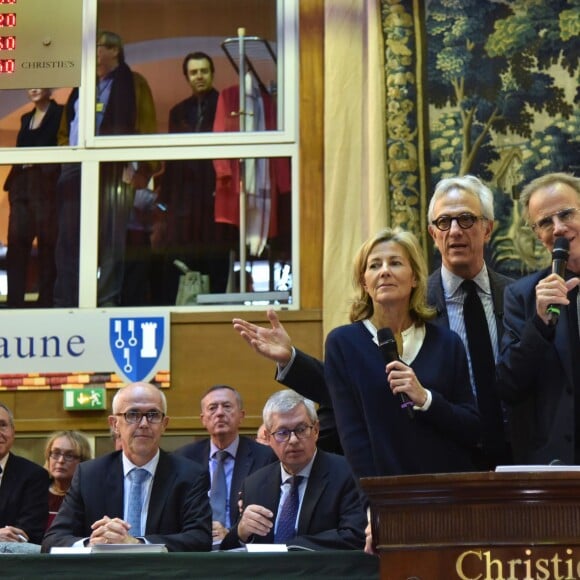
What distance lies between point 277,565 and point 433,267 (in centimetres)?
422

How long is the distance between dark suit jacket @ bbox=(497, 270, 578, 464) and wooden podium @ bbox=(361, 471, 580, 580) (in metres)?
0.85

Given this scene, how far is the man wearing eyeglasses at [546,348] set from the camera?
338 centimetres

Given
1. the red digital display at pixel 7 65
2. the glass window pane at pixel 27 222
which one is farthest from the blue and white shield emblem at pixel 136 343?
the red digital display at pixel 7 65

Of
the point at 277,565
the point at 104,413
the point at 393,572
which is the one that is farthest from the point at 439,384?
the point at 104,413

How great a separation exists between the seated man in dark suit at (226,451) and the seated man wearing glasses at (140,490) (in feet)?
2.77

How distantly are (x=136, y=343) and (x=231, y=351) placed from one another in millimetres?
582

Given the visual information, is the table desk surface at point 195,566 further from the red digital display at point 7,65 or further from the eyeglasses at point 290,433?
the red digital display at point 7,65

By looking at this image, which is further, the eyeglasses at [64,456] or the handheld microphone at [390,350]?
the eyeglasses at [64,456]

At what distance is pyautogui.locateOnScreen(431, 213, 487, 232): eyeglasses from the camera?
402 cm

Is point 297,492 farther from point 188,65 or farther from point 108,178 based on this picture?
point 188,65

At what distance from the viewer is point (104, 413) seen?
306 inches

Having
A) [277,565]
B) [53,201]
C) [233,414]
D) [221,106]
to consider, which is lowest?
[277,565]

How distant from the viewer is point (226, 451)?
585 centimetres

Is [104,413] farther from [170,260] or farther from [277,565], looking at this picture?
[277,565]
